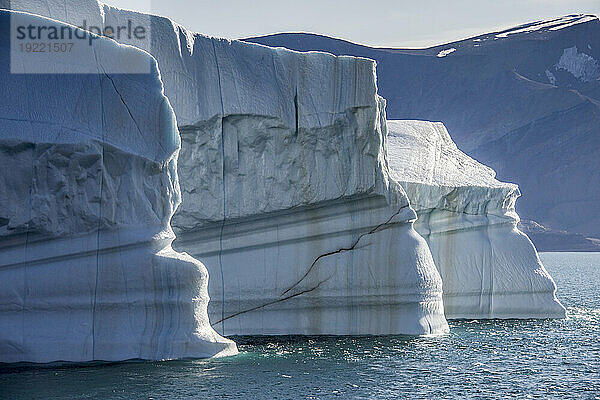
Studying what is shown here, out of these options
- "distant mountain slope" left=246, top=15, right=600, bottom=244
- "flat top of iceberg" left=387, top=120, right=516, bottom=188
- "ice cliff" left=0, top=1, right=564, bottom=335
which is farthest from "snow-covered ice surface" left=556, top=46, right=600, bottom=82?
"ice cliff" left=0, top=1, right=564, bottom=335

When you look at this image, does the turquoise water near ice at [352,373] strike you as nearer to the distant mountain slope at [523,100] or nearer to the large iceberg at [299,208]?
the large iceberg at [299,208]

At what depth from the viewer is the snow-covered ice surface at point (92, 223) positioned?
39.8 feet

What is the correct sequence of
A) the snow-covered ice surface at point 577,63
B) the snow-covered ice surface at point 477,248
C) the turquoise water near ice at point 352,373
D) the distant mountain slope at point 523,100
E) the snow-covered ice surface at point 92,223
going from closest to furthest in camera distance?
the turquoise water near ice at point 352,373 < the snow-covered ice surface at point 92,223 < the snow-covered ice surface at point 477,248 < the distant mountain slope at point 523,100 < the snow-covered ice surface at point 577,63

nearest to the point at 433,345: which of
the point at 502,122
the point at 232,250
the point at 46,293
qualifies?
the point at 232,250

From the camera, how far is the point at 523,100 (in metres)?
116

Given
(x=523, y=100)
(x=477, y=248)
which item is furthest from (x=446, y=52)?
(x=477, y=248)

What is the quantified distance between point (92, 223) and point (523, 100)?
352 ft

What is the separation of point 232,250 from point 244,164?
52.5 inches

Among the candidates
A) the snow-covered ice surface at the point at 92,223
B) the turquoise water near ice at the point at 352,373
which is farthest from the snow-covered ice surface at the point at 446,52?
the snow-covered ice surface at the point at 92,223

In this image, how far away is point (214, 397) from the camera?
36.9 feet

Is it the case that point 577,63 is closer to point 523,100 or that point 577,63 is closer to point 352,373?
point 523,100

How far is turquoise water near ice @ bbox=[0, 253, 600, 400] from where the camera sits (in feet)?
38.0

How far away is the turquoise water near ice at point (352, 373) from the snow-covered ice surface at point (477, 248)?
3.38 metres

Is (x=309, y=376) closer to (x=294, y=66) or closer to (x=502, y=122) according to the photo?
(x=294, y=66)
